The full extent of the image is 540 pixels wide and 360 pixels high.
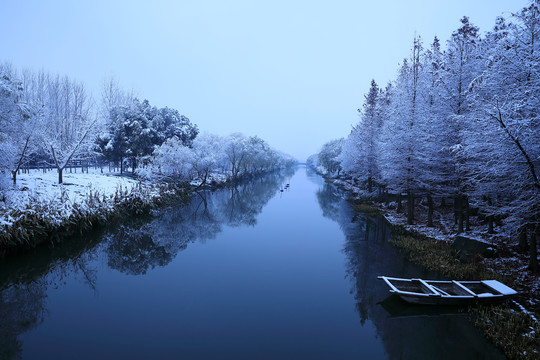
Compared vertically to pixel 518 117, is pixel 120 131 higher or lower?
higher

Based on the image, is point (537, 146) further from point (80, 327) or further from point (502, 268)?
point (80, 327)

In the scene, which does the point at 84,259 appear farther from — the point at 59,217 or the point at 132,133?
the point at 132,133

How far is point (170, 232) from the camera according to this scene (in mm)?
20516

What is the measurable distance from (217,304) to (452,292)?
356 inches

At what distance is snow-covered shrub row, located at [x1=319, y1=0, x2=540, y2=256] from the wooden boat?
8.23 feet

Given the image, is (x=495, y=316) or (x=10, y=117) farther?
(x=10, y=117)

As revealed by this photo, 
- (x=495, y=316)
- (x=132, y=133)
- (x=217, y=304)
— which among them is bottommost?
(x=217, y=304)

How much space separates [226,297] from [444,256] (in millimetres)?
11516

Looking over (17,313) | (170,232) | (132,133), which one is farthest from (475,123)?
(132,133)

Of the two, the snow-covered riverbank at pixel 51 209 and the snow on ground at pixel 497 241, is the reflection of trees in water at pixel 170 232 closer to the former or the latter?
the snow-covered riverbank at pixel 51 209

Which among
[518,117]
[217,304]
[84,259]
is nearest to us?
[518,117]

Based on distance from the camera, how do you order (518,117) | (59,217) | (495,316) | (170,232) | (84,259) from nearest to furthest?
(495,316) < (518,117) < (84,259) < (59,217) < (170,232)

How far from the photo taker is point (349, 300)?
10.6m

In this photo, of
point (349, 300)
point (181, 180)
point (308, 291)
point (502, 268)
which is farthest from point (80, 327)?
point (181, 180)
